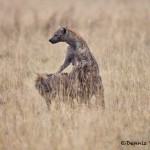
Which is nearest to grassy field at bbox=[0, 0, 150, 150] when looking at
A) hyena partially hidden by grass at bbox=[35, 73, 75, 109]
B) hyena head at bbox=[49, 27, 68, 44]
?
hyena partially hidden by grass at bbox=[35, 73, 75, 109]

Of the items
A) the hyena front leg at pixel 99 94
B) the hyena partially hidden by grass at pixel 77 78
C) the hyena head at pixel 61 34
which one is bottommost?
the hyena front leg at pixel 99 94

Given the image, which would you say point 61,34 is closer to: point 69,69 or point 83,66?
point 83,66

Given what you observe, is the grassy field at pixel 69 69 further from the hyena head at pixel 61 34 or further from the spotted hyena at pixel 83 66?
the hyena head at pixel 61 34

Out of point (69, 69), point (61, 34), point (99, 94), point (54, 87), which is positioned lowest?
point (99, 94)

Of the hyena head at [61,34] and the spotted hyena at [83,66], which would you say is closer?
the spotted hyena at [83,66]

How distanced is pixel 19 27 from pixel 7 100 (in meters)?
6.75

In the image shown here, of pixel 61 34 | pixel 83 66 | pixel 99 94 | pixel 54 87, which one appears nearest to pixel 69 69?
pixel 61 34

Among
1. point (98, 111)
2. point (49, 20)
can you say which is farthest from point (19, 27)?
point (98, 111)

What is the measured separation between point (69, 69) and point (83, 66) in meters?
2.54

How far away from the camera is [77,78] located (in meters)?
8.38

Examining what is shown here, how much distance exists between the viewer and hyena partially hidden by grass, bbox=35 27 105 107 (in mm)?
8148

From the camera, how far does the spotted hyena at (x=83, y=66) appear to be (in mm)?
8391

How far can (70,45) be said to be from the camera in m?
9.00

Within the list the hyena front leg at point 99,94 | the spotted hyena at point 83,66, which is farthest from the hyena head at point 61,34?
the hyena front leg at point 99,94
